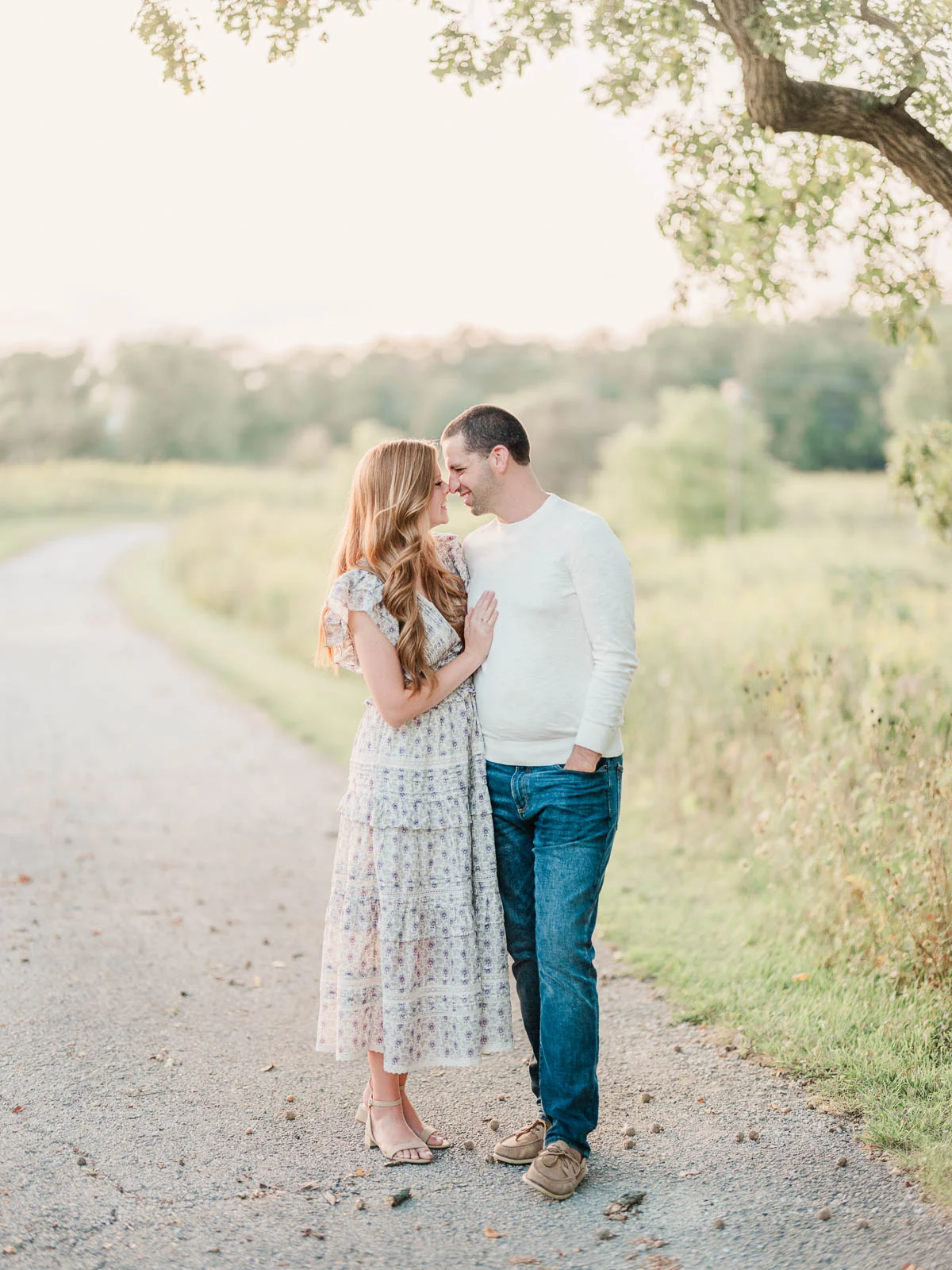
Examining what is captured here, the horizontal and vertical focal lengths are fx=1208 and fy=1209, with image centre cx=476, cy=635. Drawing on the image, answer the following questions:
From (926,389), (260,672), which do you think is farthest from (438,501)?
(926,389)

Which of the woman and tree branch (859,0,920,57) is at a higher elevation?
tree branch (859,0,920,57)

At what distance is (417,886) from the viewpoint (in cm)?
372

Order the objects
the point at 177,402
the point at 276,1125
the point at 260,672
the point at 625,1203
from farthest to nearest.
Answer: the point at 177,402, the point at 260,672, the point at 276,1125, the point at 625,1203

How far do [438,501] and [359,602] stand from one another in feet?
1.32

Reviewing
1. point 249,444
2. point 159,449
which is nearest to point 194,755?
point 159,449

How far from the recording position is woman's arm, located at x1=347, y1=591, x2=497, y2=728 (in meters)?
3.61

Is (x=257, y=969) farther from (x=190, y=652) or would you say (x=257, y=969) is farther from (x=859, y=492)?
(x=859, y=492)

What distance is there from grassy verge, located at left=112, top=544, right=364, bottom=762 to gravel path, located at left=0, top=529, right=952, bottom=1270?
3705mm

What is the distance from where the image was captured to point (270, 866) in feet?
23.5

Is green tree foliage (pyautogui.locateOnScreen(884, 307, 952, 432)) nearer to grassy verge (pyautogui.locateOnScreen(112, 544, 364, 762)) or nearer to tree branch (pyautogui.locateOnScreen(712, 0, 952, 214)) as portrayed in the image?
grassy verge (pyautogui.locateOnScreen(112, 544, 364, 762))

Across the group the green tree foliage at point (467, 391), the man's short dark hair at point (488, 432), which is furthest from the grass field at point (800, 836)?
the green tree foliage at point (467, 391)

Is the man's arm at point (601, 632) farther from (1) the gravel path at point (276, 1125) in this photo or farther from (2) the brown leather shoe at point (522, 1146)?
(1) the gravel path at point (276, 1125)

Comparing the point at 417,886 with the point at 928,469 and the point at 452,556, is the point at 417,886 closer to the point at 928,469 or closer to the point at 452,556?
the point at 452,556

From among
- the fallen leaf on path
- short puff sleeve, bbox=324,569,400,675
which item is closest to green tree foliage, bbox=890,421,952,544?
short puff sleeve, bbox=324,569,400,675
